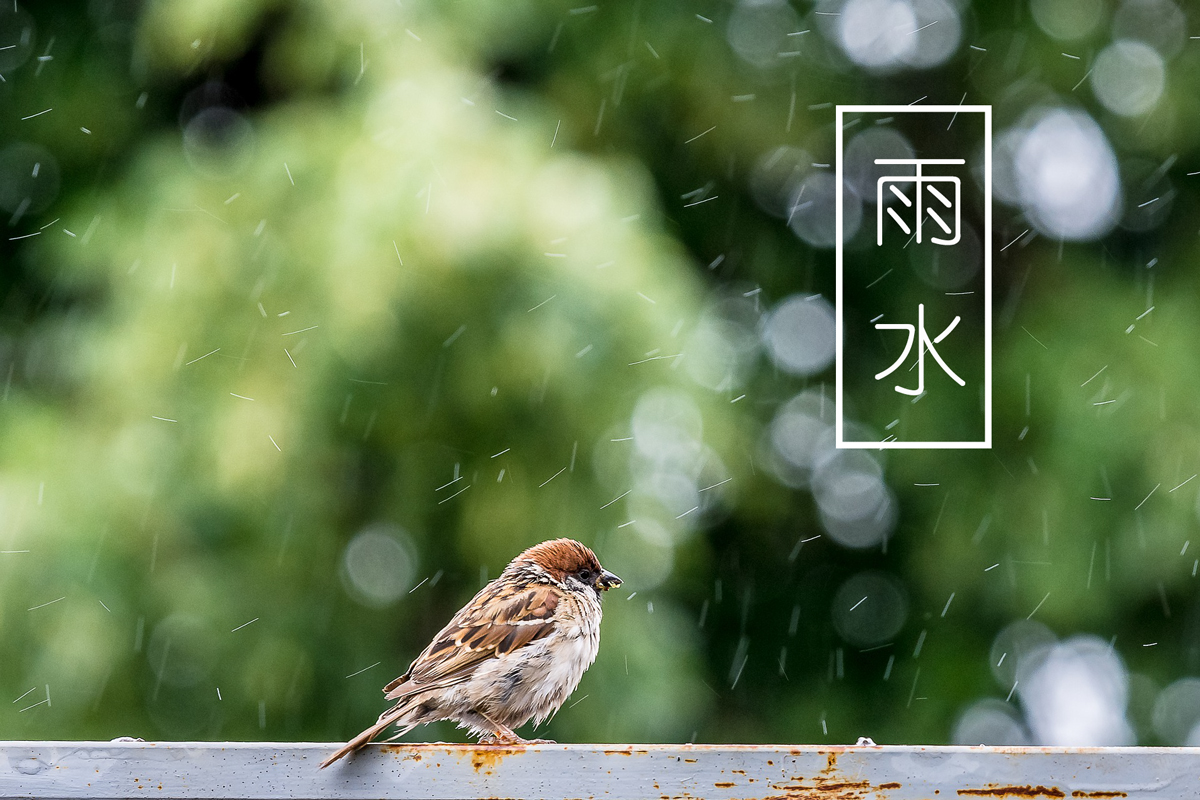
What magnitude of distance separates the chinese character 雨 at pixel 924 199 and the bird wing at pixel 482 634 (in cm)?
254

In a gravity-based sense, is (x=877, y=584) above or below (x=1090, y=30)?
below

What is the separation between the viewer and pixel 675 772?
1.50 metres

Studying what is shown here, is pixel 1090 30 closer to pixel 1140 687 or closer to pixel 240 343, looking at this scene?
pixel 1140 687

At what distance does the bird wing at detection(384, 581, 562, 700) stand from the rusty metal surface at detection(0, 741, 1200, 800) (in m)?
0.55

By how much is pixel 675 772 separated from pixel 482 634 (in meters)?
0.84

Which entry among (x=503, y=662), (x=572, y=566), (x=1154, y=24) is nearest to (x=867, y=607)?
(x=1154, y=24)

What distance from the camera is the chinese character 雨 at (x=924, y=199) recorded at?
4484 mm

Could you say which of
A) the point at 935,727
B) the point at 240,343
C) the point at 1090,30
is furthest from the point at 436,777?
the point at 1090,30

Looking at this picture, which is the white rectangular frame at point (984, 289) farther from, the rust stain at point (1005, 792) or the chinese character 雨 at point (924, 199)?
the rust stain at point (1005, 792)

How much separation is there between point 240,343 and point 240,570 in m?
0.69

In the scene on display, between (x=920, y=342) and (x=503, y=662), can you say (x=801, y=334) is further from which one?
(x=503, y=662)

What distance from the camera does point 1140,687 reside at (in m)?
4.22

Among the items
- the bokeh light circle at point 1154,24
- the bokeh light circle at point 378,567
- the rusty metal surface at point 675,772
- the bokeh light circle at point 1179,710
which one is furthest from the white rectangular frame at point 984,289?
the rusty metal surface at point 675,772

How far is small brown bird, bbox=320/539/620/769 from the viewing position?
7.18ft
